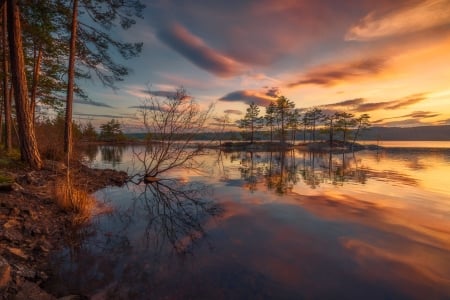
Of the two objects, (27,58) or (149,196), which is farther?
(27,58)

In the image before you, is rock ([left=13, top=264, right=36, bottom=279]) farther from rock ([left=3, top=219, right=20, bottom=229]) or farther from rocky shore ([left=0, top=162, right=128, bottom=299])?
rock ([left=3, top=219, right=20, bottom=229])

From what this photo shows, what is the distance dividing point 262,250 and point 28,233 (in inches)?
204

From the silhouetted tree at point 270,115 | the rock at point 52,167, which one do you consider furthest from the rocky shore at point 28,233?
the silhouetted tree at point 270,115

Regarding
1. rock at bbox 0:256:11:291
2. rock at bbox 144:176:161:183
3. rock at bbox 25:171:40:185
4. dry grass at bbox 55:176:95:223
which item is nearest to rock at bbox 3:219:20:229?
dry grass at bbox 55:176:95:223

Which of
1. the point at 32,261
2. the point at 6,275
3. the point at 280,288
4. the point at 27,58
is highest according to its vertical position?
the point at 27,58

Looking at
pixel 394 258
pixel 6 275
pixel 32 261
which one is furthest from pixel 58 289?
pixel 394 258

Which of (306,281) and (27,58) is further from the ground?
(27,58)

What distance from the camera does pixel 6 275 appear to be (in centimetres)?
305

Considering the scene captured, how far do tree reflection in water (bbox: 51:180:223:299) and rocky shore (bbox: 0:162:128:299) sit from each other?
332 millimetres

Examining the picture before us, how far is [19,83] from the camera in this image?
9.20m

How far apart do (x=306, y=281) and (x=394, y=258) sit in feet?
7.56

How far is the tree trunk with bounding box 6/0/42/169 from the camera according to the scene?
8.93 m

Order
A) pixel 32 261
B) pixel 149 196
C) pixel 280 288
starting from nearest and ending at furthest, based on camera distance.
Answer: pixel 280 288 → pixel 32 261 → pixel 149 196

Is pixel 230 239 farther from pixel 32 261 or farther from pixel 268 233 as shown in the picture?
pixel 32 261
